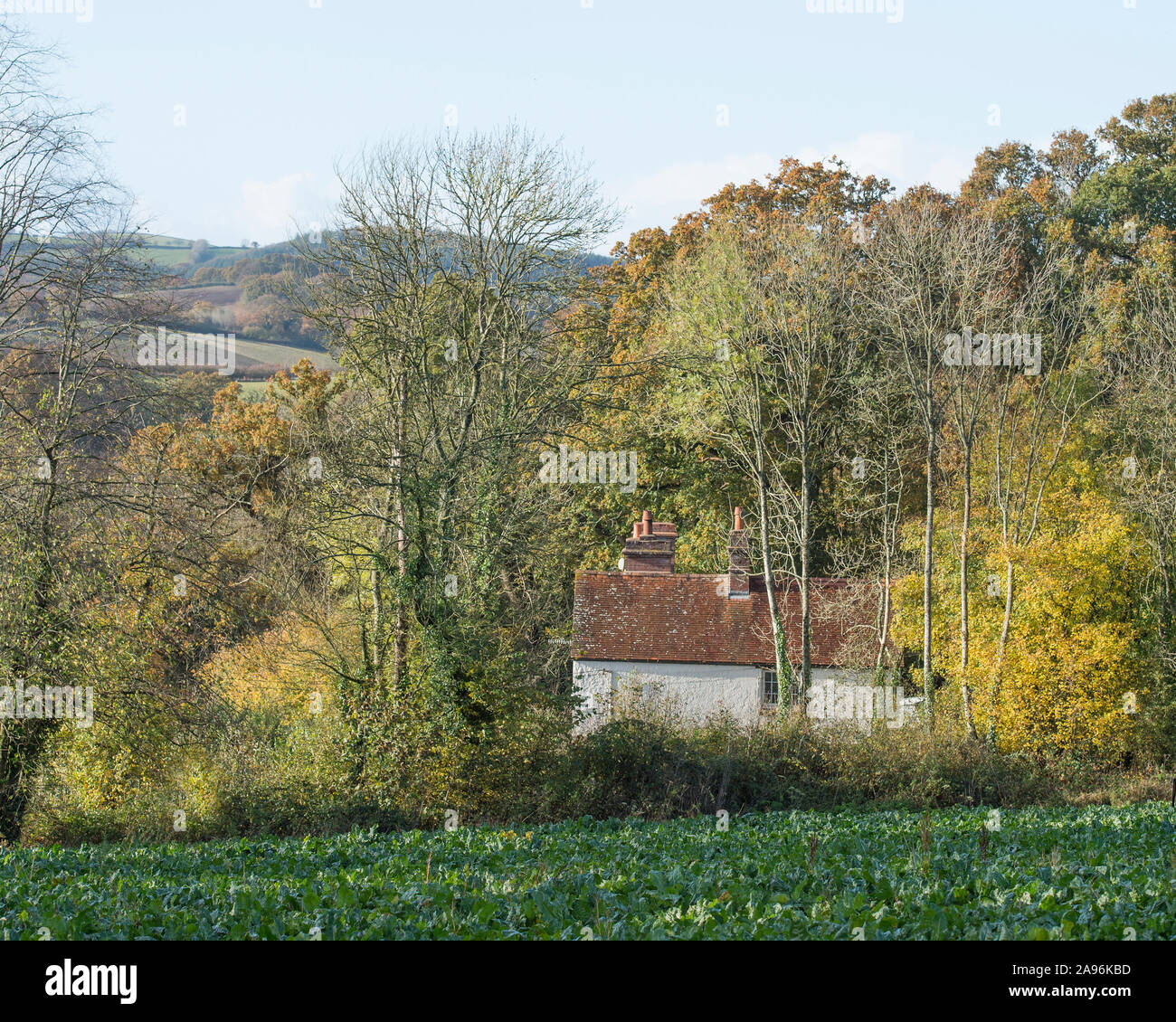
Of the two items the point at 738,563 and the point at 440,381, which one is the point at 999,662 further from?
the point at 440,381

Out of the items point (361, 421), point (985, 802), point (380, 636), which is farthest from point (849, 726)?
point (361, 421)

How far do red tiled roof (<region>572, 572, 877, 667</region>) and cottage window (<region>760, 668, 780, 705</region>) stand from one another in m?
0.40

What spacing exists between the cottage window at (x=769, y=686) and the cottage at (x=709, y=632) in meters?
0.03

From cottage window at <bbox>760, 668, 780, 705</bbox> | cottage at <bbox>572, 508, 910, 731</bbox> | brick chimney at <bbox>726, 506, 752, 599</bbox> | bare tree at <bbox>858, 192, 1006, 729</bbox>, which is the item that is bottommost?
cottage window at <bbox>760, 668, 780, 705</bbox>

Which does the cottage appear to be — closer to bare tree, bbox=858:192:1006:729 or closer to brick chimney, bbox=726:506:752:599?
brick chimney, bbox=726:506:752:599

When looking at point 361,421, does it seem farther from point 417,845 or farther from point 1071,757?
point 1071,757

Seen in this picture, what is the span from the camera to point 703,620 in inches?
1206

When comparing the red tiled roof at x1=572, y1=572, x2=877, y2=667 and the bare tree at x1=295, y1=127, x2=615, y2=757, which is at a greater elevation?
the bare tree at x1=295, y1=127, x2=615, y2=757

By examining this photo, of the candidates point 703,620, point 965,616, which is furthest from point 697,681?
point 965,616

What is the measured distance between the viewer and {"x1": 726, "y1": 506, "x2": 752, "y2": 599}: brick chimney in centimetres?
3139

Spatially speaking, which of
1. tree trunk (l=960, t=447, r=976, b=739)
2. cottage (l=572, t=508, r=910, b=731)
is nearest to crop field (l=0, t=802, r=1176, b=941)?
tree trunk (l=960, t=447, r=976, b=739)

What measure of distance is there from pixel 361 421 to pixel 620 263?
959 inches

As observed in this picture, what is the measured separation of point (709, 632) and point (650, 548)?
3.45 m

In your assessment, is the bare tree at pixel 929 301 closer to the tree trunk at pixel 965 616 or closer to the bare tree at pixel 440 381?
the tree trunk at pixel 965 616
